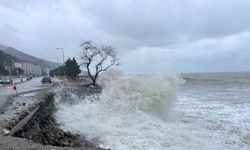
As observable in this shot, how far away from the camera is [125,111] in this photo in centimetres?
2292

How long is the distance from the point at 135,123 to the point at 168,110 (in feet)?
25.3

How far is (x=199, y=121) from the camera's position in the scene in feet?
76.7

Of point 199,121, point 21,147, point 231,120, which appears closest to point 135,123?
point 199,121

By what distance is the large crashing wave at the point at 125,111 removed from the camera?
15961 millimetres

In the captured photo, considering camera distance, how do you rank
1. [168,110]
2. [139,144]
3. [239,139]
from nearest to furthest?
[139,144] → [239,139] → [168,110]

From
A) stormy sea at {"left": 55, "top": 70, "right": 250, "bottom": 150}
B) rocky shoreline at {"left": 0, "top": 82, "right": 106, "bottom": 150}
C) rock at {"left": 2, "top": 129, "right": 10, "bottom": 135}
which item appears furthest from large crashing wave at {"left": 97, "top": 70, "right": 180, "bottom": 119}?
rock at {"left": 2, "top": 129, "right": 10, "bottom": 135}

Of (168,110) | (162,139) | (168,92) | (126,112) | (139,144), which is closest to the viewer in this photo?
(139,144)

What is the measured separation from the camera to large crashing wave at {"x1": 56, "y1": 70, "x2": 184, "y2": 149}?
15961 millimetres

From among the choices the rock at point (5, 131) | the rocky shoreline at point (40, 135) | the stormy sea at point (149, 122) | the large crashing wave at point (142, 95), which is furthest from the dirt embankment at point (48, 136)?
the large crashing wave at point (142, 95)

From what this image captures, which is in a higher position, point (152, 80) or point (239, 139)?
point (152, 80)

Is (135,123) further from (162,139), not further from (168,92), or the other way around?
(168,92)

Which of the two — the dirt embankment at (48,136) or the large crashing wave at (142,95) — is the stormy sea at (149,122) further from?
the dirt embankment at (48,136)

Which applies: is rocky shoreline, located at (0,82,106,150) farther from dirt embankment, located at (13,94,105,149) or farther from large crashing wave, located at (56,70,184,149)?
large crashing wave, located at (56,70,184,149)

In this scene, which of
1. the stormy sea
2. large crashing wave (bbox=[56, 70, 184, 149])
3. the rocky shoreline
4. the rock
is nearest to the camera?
the rock
